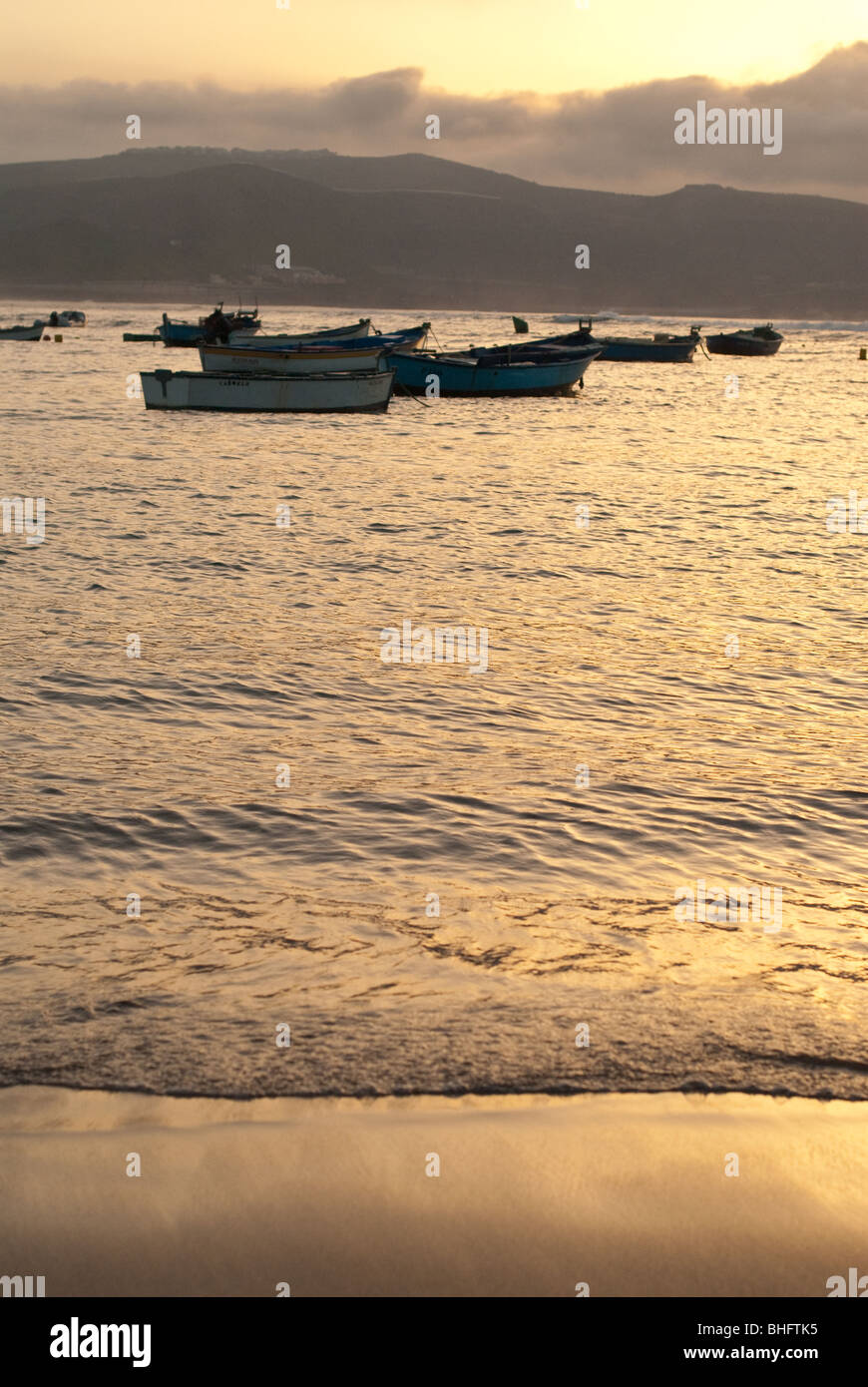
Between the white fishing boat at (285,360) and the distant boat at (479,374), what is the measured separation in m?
2.79

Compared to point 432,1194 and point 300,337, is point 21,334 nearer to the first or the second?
point 300,337

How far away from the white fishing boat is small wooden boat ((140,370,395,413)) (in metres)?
0.40

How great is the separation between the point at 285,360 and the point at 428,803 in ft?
89.5

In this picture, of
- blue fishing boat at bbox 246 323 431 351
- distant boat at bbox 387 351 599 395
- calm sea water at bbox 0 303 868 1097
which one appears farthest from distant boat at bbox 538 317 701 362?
calm sea water at bbox 0 303 868 1097

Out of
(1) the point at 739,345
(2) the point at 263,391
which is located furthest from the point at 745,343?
(2) the point at 263,391

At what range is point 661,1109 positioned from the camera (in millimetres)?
3955

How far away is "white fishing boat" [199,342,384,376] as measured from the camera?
31.7 metres

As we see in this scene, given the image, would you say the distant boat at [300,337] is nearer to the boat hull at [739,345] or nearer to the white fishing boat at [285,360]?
the white fishing boat at [285,360]

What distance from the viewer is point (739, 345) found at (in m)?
73.9

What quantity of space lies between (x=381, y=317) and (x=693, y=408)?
87.9 metres

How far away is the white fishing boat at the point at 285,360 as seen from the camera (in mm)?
31656

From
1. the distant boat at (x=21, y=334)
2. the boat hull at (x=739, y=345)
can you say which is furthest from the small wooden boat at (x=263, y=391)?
the boat hull at (x=739, y=345)
